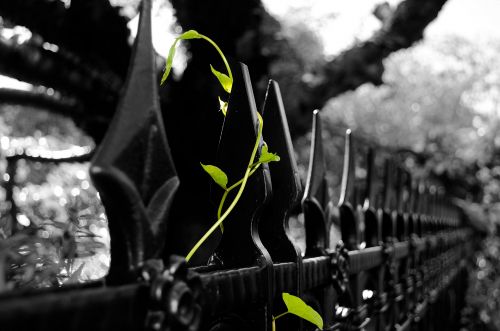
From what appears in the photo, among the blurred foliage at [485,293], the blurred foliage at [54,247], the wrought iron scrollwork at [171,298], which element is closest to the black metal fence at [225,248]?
the wrought iron scrollwork at [171,298]

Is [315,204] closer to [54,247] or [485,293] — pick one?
[54,247]

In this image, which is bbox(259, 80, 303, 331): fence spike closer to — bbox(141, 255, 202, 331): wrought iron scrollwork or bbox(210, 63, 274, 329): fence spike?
bbox(210, 63, 274, 329): fence spike

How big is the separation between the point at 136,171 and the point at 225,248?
14.3 inches

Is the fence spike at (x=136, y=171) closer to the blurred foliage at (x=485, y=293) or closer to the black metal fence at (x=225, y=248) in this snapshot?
the black metal fence at (x=225, y=248)

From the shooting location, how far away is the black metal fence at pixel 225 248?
1.76 feet

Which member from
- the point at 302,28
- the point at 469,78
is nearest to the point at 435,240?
the point at 302,28

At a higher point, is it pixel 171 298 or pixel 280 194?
pixel 280 194

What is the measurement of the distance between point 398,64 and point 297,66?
1145 inches

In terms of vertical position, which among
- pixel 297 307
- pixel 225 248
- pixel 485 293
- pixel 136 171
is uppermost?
pixel 136 171

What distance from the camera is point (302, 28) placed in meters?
7.86

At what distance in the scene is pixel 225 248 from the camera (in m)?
0.94

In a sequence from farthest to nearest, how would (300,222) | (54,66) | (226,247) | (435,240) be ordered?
(300,222), (435,240), (54,66), (226,247)

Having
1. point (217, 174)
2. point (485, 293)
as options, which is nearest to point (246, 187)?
point (217, 174)

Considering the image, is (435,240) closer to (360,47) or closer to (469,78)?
(360,47)
